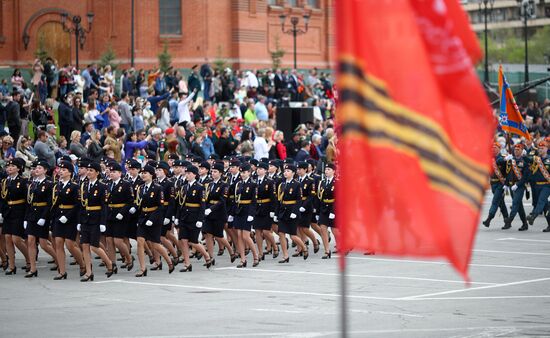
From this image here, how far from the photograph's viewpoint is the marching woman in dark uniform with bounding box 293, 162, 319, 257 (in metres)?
23.0

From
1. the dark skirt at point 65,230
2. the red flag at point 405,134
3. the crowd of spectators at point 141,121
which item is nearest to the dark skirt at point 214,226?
the dark skirt at point 65,230

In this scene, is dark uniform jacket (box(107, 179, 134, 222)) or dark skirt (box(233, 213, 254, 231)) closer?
dark uniform jacket (box(107, 179, 134, 222))

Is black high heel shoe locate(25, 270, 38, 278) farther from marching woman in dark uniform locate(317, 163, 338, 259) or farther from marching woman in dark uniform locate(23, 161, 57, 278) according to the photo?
marching woman in dark uniform locate(317, 163, 338, 259)

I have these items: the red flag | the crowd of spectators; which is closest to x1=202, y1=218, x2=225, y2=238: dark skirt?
the crowd of spectators

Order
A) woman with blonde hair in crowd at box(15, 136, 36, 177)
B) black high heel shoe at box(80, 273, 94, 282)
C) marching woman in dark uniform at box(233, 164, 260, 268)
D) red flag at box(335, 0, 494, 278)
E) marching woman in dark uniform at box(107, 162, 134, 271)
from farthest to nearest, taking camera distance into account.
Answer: woman with blonde hair in crowd at box(15, 136, 36, 177), marching woman in dark uniform at box(233, 164, 260, 268), marching woman in dark uniform at box(107, 162, 134, 271), black high heel shoe at box(80, 273, 94, 282), red flag at box(335, 0, 494, 278)

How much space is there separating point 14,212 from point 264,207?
4.62m

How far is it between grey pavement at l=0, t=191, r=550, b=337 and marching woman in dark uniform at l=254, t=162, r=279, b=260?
2.45ft

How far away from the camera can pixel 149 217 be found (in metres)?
20.4

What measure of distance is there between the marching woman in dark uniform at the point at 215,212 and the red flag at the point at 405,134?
14377 millimetres

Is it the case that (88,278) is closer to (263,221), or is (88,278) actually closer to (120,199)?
(120,199)

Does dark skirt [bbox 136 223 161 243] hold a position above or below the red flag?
below

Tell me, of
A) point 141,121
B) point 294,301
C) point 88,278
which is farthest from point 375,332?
point 141,121

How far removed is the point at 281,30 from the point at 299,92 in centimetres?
1381

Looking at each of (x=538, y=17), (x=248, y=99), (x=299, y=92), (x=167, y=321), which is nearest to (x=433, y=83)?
(x=167, y=321)
